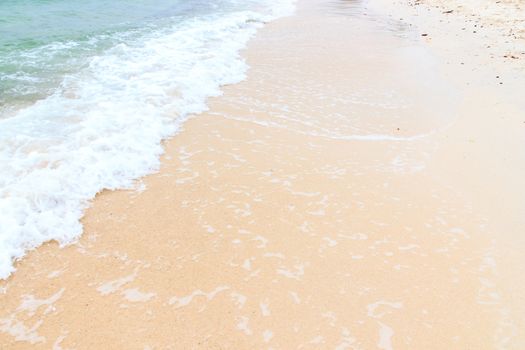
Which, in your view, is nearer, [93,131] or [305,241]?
[305,241]

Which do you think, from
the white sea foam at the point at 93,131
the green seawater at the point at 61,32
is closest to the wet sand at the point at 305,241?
the white sea foam at the point at 93,131

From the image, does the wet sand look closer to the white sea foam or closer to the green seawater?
the white sea foam

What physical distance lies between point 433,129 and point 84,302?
692cm

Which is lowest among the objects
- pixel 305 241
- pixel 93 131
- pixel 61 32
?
pixel 305 241

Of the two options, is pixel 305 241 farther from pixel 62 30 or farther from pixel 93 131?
pixel 62 30

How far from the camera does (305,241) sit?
539cm

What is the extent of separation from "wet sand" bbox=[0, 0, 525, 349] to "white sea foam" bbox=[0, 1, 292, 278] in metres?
0.33

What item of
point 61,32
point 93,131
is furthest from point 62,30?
point 93,131

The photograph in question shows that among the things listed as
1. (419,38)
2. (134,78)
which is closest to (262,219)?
(134,78)

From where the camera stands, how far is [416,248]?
17.7 ft

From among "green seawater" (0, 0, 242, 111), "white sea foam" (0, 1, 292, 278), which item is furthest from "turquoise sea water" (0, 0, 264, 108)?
"white sea foam" (0, 1, 292, 278)

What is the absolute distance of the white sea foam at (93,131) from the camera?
5492 mm

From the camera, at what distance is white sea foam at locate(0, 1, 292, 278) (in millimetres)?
5492

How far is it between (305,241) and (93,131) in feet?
14.4
